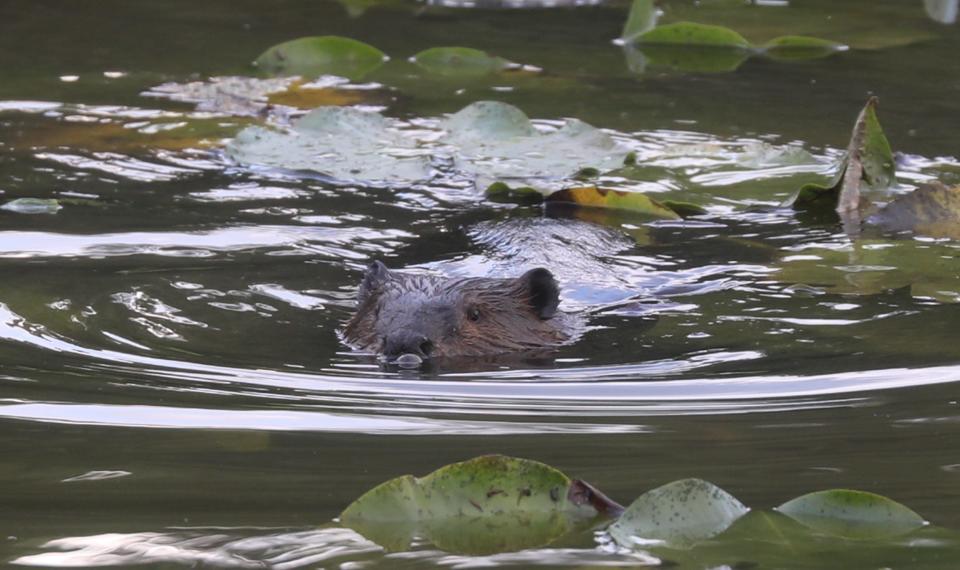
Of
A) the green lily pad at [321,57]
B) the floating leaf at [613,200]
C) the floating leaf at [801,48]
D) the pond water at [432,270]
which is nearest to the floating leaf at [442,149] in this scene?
the pond water at [432,270]

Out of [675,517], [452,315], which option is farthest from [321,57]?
[675,517]

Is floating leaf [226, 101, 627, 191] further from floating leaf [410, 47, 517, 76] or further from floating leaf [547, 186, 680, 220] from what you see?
floating leaf [410, 47, 517, 76]

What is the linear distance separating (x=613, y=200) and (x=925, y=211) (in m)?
1.23

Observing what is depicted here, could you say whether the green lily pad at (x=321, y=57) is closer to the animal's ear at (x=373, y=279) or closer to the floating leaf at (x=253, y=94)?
the floating leaf at (x=253, y=94)

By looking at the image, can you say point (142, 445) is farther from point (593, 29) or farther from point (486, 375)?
point (593, 29)

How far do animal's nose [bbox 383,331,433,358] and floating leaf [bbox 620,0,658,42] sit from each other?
16.8 feet

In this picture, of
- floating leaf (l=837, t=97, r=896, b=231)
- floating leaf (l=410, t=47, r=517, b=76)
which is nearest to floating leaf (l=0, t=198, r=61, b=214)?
floating leaf (l=410, t=47, r=517, b=76)

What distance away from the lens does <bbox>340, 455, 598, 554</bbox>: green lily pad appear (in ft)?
8.81

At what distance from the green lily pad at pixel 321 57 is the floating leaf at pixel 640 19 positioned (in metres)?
1.62

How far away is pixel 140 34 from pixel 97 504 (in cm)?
739

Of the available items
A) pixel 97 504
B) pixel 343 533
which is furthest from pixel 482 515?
pixel 97 504

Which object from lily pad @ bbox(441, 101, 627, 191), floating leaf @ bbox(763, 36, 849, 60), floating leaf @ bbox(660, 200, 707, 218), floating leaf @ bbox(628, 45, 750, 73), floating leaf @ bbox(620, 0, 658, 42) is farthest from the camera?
floating leaf @ bbox(620, 0, 658, 42)

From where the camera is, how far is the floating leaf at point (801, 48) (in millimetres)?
9289

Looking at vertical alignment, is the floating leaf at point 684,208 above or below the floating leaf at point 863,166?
below
